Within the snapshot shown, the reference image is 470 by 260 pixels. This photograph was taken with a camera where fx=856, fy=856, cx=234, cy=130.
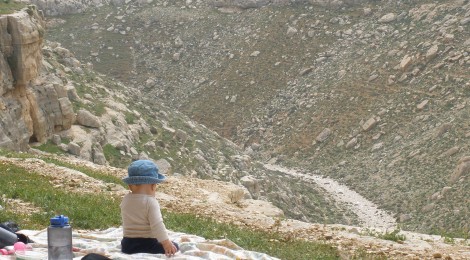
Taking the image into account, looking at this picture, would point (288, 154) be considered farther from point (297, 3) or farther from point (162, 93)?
point (297, 3)

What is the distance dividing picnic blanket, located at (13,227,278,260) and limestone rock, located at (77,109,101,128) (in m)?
20.7

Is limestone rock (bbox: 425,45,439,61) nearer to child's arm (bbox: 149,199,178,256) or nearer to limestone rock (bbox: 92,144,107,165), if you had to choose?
limestone rock (bbox: 92,144,107,165)

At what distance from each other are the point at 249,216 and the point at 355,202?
2284 cm

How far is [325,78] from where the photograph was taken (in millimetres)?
58625

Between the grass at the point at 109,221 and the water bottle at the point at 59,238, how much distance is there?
13.7 feet

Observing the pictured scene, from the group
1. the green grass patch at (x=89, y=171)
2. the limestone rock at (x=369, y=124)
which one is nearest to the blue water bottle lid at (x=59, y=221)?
the green grass patch at (x=89, y=171)

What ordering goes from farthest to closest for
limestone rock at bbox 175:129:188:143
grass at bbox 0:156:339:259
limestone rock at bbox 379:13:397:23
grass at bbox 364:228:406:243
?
1. limestone rock at bbox 379:13:397:23
2. limestone rock at bbox 175:129:188:143
3. grass at bbox 364:228:406:243
4. grass at bbox 0:156:339:259

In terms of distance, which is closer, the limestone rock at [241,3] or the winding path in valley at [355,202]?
the winding path in valley at [355,202]

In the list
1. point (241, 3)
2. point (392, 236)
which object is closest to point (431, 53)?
point (241, 3)

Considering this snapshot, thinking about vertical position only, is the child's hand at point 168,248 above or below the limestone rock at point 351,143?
above

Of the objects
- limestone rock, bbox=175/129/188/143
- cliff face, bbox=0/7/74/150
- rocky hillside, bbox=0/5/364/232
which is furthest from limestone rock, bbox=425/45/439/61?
cliff face, bbox=0/7/74/150

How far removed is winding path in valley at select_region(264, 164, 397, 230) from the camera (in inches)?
1500

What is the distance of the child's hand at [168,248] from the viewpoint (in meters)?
11.1

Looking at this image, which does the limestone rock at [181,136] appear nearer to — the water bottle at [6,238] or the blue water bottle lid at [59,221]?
the water bottle at [6,238]
